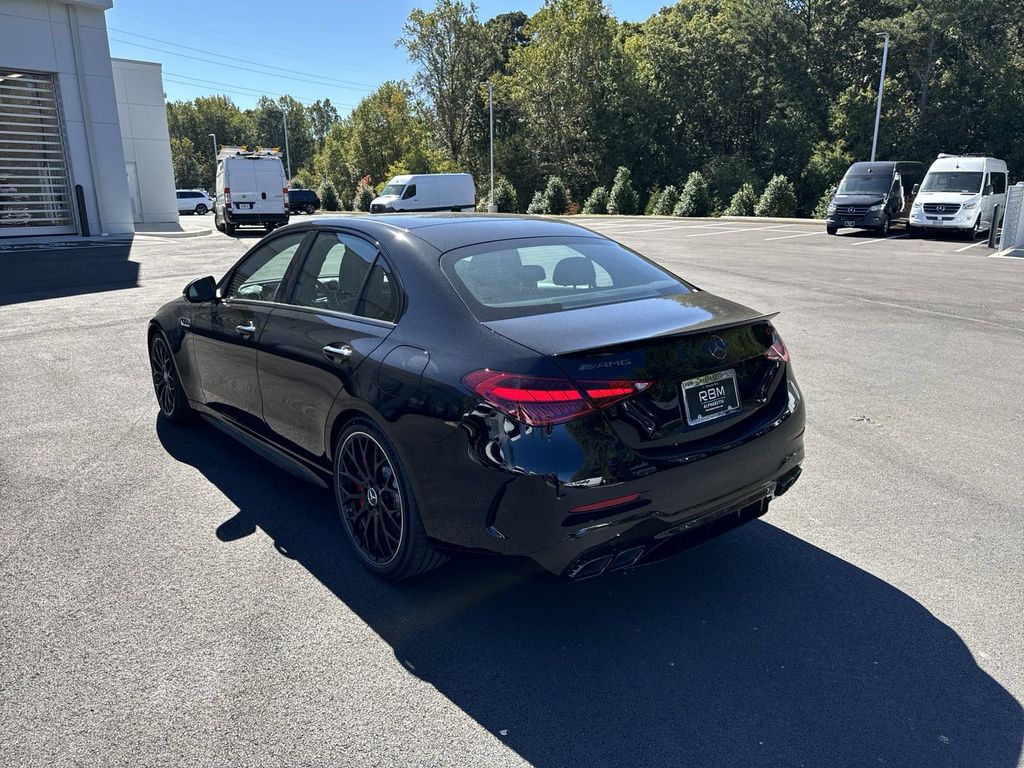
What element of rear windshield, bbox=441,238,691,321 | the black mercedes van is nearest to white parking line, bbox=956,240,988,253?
the black mercedes van

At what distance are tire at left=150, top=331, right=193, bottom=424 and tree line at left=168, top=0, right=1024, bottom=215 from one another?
36.0 meters

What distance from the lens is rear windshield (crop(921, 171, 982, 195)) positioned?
23.2 metres

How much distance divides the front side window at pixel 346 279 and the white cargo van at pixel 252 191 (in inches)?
934

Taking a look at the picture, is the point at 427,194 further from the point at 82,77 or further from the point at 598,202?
the point at 82,77

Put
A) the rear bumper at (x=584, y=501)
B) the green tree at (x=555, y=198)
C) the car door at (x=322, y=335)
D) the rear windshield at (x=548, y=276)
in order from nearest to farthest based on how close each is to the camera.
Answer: the rear bumper at (x=584, y=501) → the rear windshield at (x=548, y=276) → the car door at (x=322, y=335) → the green tree at (x=555, y=198)

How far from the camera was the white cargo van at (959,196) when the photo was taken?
22891 millimetres

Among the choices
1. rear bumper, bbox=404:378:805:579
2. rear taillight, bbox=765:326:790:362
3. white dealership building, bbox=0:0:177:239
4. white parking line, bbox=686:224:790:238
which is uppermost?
white dealership building, bbox=0:0:177:239

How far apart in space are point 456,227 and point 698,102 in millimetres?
53546

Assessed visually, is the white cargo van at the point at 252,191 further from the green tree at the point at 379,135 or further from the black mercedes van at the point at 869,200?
Answer: the green tree at the point at 379,135

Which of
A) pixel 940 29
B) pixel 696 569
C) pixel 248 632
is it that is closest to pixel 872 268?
pixel 696 569

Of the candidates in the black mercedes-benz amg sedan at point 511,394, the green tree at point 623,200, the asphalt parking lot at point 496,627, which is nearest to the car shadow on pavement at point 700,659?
the asphalt parking lot at point 496,627

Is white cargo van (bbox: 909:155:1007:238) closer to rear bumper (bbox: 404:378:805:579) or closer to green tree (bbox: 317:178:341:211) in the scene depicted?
rear bumper (bbox: 404:378:805:579)

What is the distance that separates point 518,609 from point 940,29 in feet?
155

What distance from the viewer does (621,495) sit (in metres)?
2.79
